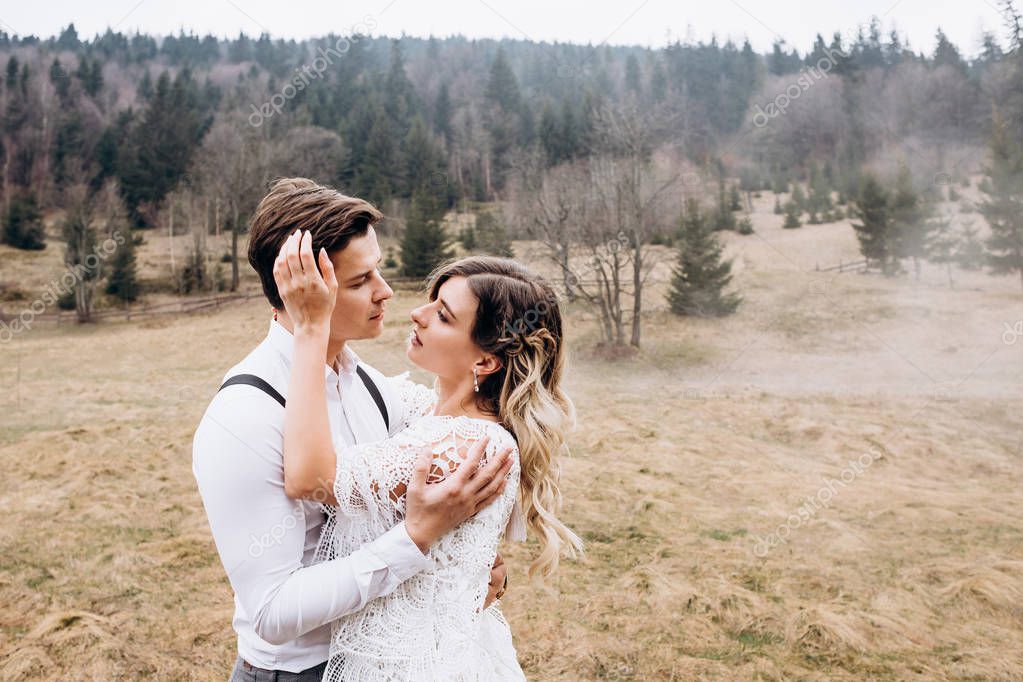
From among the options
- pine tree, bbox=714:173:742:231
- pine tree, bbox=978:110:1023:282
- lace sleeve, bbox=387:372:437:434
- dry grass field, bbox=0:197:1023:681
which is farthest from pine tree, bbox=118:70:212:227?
lace sleeve, bbox=387:372:437:434

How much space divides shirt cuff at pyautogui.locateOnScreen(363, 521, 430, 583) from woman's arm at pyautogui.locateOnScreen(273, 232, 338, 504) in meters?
0.17

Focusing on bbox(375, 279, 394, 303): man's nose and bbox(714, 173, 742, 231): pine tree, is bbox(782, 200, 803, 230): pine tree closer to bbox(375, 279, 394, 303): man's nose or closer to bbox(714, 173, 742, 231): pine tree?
bbox(714, 173, 742, 231): pine tree

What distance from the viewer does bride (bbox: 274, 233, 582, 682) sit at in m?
1.65

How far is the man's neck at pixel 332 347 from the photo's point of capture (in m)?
1.83

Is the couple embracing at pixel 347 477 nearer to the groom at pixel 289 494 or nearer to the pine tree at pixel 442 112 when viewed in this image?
the groom at pixel 289 494

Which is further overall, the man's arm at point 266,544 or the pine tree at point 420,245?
the pine tree at point 420,245

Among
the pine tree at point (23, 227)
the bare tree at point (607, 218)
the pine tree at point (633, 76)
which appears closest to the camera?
the bare tree at point (607, 218)

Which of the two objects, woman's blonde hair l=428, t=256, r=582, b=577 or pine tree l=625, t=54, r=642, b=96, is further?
pine tree l=625, t=54, r=642, b=96

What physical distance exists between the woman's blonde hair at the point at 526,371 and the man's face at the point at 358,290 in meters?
0.33

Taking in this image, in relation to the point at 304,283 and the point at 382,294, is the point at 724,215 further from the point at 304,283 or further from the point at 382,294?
the point at 304,283

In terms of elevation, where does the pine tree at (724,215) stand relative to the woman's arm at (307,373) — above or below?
above

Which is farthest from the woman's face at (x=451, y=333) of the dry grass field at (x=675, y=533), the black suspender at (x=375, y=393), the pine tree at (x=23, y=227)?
the pine tree at (x=23, y=227)

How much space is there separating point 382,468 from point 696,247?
28.7 metres

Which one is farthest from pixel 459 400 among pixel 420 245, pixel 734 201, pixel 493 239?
pixel 734 201
